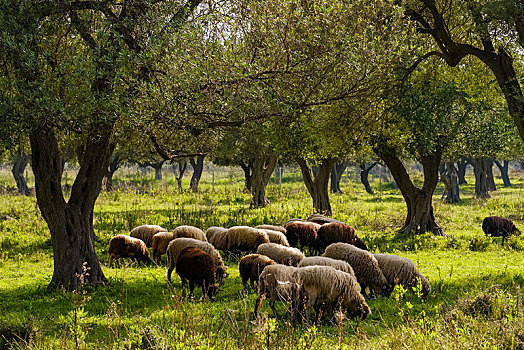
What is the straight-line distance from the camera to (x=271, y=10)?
30.4ft

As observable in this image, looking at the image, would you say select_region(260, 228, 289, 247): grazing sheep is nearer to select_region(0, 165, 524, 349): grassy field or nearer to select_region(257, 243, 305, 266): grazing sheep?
select_region(0, 165, 524, 349): grassy field

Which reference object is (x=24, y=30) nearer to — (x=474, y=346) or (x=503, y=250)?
(x=474, y=346)

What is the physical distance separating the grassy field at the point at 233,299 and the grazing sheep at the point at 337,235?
7.00 ft

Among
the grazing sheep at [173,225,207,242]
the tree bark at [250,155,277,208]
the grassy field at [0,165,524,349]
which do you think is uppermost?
the tree bark at [250,155,277,208]

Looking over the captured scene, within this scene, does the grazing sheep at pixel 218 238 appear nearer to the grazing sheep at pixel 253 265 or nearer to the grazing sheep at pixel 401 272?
the grazing sheep at pixel 253 265

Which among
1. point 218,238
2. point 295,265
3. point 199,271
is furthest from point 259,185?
point 199,271

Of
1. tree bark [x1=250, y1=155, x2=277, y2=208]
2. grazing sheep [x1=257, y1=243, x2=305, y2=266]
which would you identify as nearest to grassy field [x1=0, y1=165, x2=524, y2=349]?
grazing sheep [x1=257, y1=243, x2=305, y2=266]

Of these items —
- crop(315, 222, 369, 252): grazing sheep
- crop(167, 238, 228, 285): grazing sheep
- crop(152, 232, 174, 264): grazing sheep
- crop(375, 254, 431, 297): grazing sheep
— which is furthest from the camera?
crop(315, 222, 369, 252): grazing sheep

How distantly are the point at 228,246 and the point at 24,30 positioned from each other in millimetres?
8336

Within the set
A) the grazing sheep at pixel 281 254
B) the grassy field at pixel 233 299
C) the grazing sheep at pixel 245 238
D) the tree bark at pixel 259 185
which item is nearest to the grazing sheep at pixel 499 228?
the grassy field at pixel 233 299

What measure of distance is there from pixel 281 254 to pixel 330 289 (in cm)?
291

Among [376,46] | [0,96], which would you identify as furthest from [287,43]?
[0,96]

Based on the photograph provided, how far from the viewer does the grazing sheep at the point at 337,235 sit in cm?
1427

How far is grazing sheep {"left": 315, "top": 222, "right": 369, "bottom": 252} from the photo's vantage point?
46.8 ft
